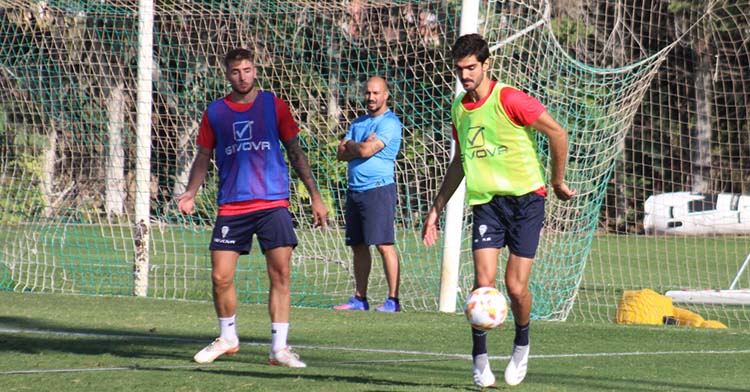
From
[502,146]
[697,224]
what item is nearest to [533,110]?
[502,146]

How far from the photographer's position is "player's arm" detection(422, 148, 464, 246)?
21.2 feet

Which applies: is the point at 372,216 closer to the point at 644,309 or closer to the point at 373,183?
the point at 373,183

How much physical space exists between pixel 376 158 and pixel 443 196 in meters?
3.50

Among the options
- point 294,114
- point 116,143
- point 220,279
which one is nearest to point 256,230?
point 220,279

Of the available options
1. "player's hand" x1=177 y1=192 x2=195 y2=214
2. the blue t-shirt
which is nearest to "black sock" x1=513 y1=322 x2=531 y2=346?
"player's hand" x1=177 y1=192 x2=195 y2=214

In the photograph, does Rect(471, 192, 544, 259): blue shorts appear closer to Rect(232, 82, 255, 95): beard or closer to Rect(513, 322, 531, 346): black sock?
Rect(513, 322, 531, 346): black sock

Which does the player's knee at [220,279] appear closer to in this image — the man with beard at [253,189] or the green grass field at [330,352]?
the man with beard at [253,189]

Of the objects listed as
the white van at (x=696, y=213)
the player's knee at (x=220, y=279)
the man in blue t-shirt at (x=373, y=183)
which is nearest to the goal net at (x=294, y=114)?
the man in blue t-shirt at (x=373, y=183)

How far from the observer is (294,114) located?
12773 mm

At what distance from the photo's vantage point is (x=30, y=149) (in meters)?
14.2

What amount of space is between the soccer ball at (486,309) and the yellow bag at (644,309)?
4836 mm

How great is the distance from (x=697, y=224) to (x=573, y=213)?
40.4 ft

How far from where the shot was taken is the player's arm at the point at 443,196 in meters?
6.45

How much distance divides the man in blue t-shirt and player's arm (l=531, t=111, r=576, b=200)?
3707 millimetres
